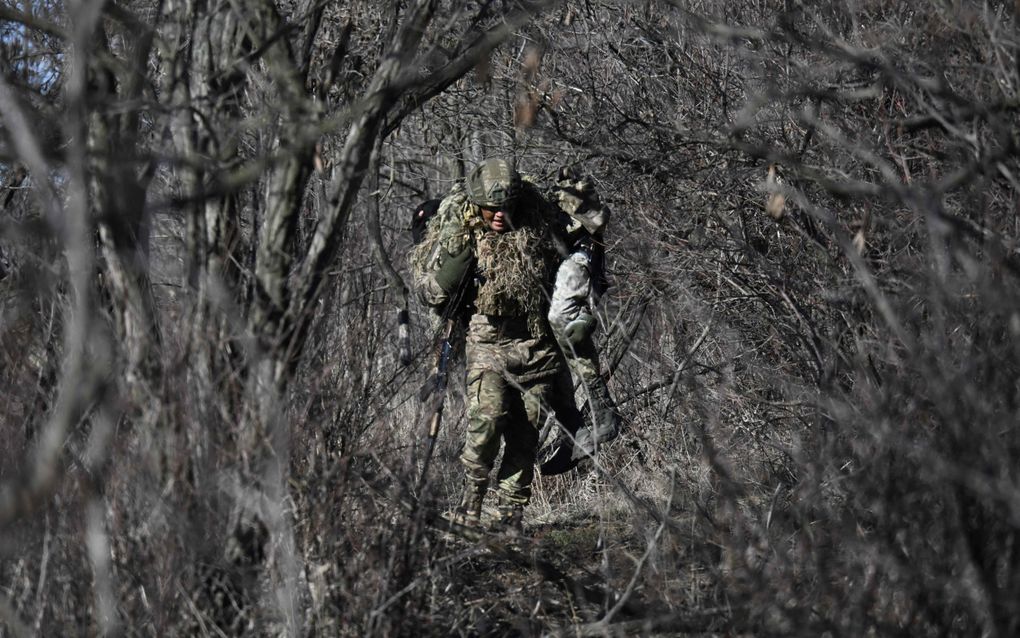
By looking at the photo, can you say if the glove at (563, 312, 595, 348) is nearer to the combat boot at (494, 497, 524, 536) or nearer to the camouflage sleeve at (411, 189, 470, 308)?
the camouflage sleeve at (411, 189, 470, 308)

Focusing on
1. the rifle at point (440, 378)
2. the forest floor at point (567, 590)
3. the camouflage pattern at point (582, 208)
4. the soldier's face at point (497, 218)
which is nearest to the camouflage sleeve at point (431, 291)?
the rifle at point (440, 378)

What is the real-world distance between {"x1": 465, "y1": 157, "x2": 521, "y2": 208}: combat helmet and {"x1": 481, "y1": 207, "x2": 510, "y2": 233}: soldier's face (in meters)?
0.05

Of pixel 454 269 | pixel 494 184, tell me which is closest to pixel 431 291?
pixel 454 269

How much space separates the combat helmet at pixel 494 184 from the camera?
18.2ft

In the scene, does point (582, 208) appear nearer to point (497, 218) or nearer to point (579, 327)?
point (497, 218)

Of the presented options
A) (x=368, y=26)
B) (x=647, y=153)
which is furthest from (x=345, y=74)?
(x=647, y=153)

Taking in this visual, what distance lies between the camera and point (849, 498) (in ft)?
12.2

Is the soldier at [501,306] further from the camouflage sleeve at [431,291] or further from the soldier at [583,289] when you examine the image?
the soldier at [583,289]

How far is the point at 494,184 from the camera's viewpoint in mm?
5551

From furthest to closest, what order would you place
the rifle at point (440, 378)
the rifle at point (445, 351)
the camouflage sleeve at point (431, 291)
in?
1. the camouflage sleeve at point (431, 291)
2. the rifle at point (445, 351)
3. the rifle at point (440, 378)

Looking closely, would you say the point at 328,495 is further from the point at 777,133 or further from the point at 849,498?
the point at 777,133

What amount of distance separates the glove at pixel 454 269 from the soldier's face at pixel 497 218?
0.53ft

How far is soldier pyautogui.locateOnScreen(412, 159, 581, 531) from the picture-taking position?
5711 millimetres

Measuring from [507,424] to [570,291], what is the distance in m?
0.83
